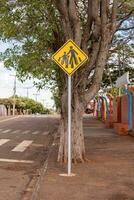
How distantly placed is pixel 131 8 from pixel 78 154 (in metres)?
6.04

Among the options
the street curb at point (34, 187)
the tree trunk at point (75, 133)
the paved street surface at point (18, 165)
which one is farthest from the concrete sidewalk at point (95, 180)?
the paved street surface at point (18, 165)

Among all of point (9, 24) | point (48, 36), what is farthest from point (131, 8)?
point (9, 24)

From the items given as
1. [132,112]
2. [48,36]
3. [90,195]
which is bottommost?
[90,195]

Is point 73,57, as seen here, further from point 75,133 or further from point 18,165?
point 18,165

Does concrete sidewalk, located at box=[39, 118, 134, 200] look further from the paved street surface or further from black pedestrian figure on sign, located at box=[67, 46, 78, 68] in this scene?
black pedestrian figure on sign, located at box=[67, 46, 78, 68]

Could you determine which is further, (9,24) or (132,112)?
(132,112)

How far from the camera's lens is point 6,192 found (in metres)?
9.91

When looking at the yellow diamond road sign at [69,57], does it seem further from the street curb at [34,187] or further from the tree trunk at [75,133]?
the street curb at [34,187]

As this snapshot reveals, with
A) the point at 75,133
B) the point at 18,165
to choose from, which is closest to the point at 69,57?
the point at 75,133

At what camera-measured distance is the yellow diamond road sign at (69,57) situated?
12641 millimetres

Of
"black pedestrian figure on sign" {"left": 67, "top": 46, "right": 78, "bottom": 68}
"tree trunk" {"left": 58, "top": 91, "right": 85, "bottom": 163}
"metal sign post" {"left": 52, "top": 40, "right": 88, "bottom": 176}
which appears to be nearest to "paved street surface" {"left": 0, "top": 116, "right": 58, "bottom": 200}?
"tree trunk" {"left": 58, "top": 91, "right": 85, "bottom": 163}

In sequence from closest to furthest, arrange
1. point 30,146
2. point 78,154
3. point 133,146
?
point 78,154, point 133,146, point 30,146

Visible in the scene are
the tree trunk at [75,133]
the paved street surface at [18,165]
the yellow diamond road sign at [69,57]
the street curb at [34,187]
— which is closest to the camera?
the street curb at [34,187]

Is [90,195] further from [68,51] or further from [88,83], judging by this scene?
[88,83]
